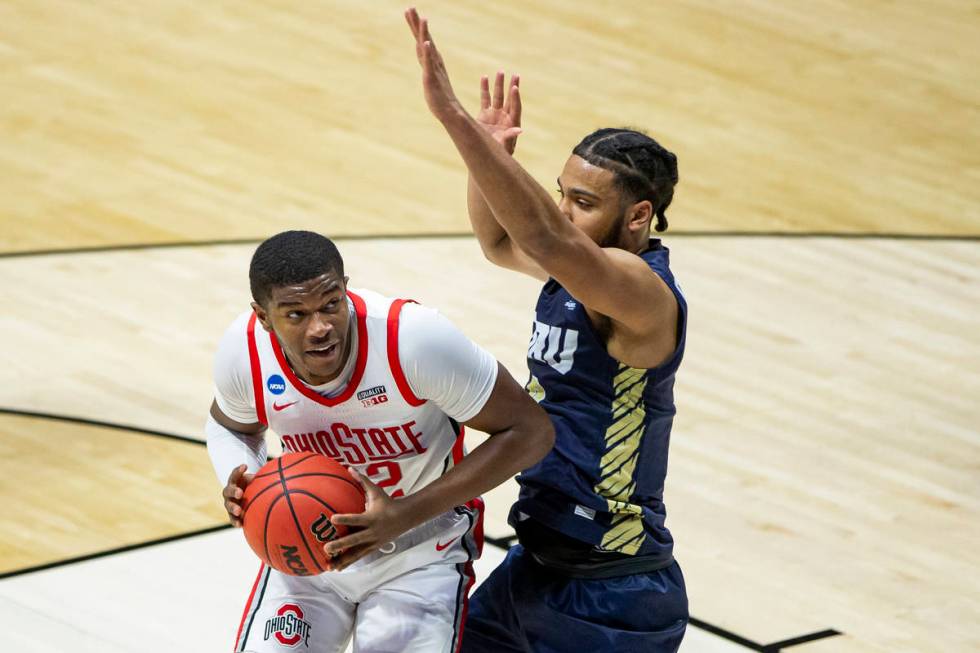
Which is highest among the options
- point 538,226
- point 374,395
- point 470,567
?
point 538,226

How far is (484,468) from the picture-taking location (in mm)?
3994

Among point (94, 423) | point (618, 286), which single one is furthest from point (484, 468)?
point (94, 423)

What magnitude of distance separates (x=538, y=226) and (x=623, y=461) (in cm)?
77

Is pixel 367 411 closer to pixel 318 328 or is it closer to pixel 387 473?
pixel 387 473

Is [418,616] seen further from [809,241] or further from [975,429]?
[809,241]

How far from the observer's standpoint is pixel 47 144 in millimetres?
9977

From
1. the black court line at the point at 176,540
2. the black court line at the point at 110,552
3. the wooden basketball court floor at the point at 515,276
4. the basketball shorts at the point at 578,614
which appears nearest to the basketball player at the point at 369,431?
the basketball shorts at the point at 578,614

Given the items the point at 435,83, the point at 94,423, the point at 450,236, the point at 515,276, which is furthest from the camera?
the point at 450,236

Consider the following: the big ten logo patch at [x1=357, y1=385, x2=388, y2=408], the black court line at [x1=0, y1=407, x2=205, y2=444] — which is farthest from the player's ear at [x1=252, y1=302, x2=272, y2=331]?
the black court line at [x1=0, y1=407, x2=205, y2=444]

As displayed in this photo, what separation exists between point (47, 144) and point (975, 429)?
18.7 feet

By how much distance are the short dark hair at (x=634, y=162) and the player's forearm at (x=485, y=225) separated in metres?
0.44

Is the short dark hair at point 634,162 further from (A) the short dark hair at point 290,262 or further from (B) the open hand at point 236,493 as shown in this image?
(B) the open hand at point 236,493

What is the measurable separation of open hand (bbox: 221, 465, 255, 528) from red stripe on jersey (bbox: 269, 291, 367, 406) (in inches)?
9.5

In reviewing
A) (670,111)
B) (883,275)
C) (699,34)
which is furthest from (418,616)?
(699,34)
